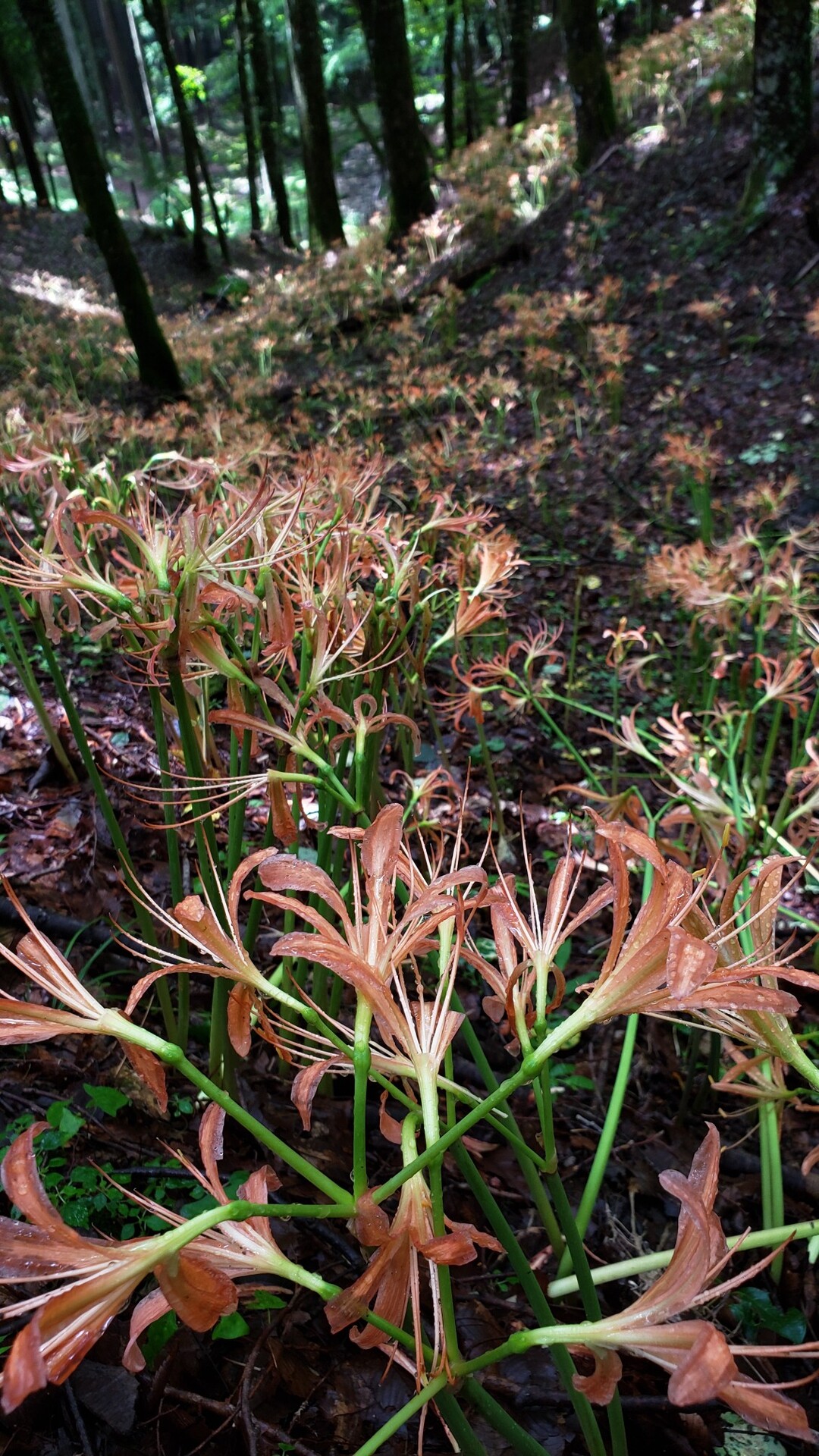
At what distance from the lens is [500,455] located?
6.22 m

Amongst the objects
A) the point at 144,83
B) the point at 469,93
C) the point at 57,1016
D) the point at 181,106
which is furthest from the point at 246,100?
the point at 57,1016

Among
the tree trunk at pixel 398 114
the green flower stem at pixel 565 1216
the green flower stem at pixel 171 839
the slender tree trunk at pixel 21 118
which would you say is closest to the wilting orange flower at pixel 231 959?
the green flower stem at pixel 565 1216

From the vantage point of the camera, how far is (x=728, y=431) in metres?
6.50

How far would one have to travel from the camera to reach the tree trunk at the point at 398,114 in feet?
34.4

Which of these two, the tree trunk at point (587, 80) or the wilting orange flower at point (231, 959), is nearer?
the wilting orange flower at point (231, 959)

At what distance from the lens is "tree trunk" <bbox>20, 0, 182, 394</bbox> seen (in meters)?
6.62

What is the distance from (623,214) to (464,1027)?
34.8ft

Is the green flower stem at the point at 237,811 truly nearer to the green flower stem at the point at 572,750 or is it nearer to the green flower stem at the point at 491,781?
the green flower stem at the point at 491,781

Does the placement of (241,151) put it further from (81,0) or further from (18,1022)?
(18,1022)

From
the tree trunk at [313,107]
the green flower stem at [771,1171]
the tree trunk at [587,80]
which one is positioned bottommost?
A: the green flower stem at [771,1171]

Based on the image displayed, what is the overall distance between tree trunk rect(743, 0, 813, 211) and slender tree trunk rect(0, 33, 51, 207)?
52.9 feet

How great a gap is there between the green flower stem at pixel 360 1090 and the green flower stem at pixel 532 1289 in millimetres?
171

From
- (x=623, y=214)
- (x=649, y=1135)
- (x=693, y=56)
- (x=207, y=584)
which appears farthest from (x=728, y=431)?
(x=693, y=56)

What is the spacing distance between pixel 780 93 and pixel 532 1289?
31.7ft
